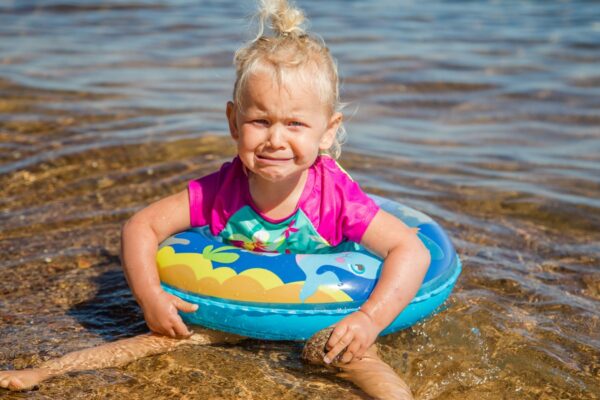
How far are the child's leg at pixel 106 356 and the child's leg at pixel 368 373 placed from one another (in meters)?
0.53

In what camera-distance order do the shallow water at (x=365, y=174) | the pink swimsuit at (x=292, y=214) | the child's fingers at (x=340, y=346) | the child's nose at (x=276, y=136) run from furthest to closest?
the pink swimsuit at (x=292, y=214) → the shallow water at (x=365, y=174) → the child's nose at (x=276, y=136) → the child's fingers at (x=340, y=346)

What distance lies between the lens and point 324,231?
371 centimetres

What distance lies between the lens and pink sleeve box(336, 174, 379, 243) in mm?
3586

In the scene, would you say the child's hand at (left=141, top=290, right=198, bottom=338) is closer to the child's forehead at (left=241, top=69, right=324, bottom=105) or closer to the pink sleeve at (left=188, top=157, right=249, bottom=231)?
the pink sleeve at (left=188, top=157, right=249, bottom=231)

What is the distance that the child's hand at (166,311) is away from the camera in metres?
3.43

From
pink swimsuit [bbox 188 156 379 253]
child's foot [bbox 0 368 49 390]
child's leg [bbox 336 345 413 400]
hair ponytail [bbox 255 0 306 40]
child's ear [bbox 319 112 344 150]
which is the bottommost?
child's leg [bbox 336 345 413 400]

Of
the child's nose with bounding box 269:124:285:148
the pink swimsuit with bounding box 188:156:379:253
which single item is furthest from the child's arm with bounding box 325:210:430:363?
the child's nose with bounding box 269:124:285:148

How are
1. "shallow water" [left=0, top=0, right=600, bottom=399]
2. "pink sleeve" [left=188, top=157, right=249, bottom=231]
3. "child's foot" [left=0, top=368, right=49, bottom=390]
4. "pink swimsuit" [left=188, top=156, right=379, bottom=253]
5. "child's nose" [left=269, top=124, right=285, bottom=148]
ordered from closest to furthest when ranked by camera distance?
"child's foot" [left=0, top=368, right=49, bottom=390]
"child's nose" [left=269, top=124, right=285, bottom=148]
"shallow water" [left=0, top=0, right=600, bottom=399]
"pink swimsuit" [left=188, top=156, right=379, bottom=253]
"pink sleeve" [left=188, top=157, right=249, bottom=231]

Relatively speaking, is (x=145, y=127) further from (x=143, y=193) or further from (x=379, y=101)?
(x=379, y=101)

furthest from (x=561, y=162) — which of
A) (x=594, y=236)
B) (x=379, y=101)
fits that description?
(x=379, y=101)

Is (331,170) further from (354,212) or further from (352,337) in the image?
(352,337)

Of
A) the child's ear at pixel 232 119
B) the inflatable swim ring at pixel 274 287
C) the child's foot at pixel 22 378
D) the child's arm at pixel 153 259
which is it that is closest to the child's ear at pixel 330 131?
the child's ear at pixel 232 119

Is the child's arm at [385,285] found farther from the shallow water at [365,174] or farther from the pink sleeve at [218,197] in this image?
the pink sleeve at [218,197]

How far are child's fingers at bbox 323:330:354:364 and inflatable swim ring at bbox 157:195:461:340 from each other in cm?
16
